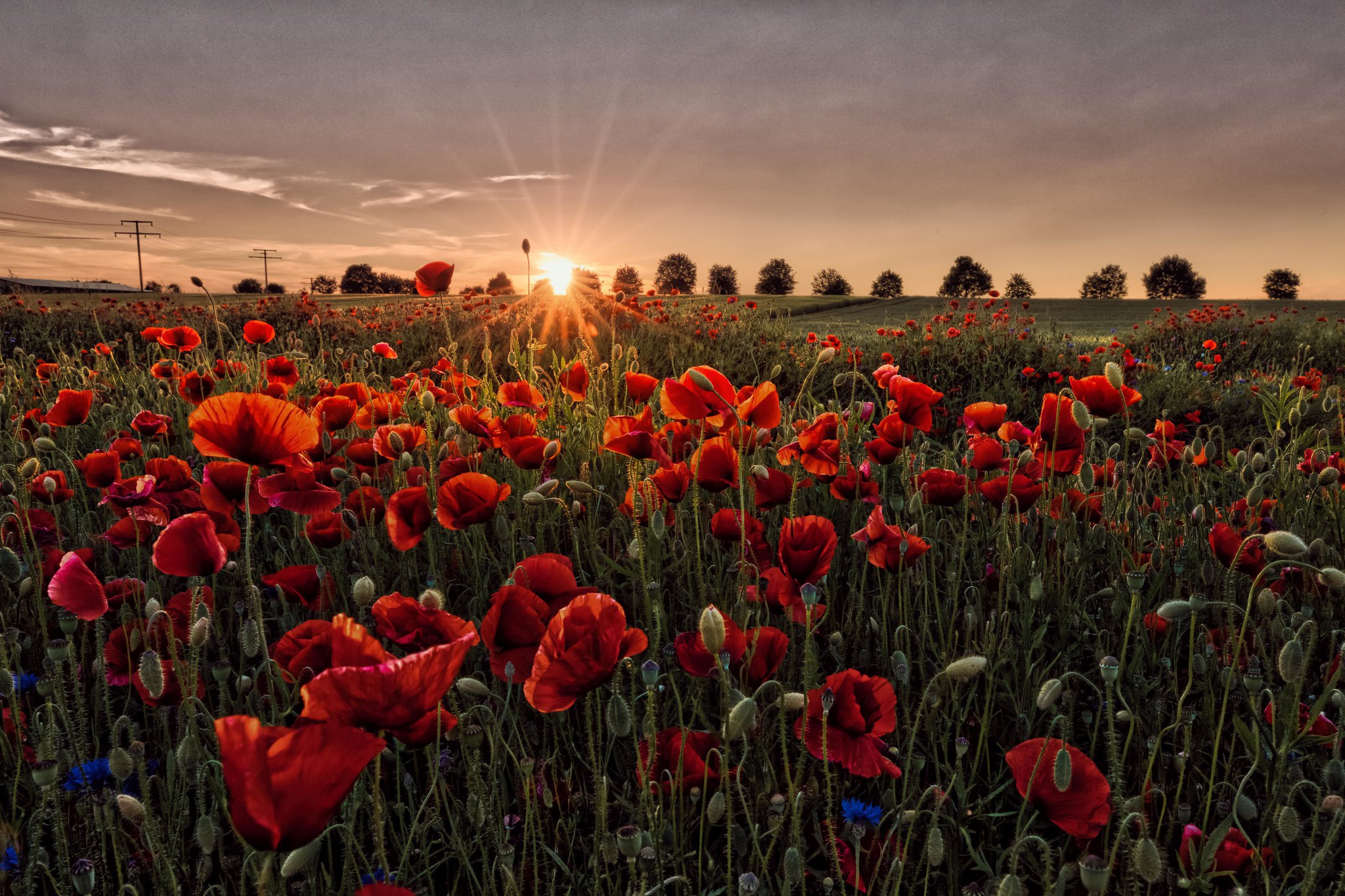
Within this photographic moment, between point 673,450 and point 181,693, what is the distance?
1260mm

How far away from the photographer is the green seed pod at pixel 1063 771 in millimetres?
936

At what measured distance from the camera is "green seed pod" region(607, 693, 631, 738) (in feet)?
3.36

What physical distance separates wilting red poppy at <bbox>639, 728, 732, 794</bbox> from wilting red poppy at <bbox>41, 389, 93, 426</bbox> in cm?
217

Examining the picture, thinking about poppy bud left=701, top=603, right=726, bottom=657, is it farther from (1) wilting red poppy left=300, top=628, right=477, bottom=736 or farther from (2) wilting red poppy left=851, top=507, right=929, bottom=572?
(2) wilting red poppy left=851, top=507, right=929, bottom=572

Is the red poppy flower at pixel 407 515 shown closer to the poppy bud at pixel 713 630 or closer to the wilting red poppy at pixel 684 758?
the wilting red poppy at pixel 684 758

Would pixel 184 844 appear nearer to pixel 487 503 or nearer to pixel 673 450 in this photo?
pixel 487 503

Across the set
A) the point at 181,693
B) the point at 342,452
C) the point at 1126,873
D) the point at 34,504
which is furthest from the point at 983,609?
the point at 34,504

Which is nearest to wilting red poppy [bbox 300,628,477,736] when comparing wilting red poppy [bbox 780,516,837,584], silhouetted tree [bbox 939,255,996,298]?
wilting red poppy [bbox 780,516,837,584]

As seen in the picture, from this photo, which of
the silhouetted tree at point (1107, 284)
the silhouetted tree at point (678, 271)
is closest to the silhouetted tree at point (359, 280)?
the silhouetted tree at point (678, 271)

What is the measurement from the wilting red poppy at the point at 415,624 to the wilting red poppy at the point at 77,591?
1.61 feet

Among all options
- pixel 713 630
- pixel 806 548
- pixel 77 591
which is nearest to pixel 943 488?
pixel 806 548

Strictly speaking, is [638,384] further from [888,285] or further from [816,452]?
[888,285]

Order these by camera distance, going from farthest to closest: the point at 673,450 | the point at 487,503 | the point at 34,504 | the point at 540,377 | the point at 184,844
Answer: the point at 540,377, the point at 34,504, the point at 673,450, the point at 487,503, the point at 184,844

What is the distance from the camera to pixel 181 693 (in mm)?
1243
